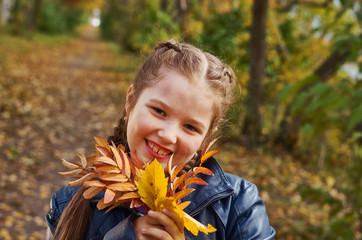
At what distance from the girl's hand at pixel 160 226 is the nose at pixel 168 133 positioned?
266 millimetres

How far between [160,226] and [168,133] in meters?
0.31

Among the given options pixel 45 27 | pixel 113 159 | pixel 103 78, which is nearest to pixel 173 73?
pixel 113 159

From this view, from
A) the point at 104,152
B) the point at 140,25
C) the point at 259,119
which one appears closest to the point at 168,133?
the point at 104,152

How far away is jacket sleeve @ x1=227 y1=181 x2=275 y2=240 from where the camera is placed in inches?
51.2

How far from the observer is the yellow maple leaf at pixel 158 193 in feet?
2.93

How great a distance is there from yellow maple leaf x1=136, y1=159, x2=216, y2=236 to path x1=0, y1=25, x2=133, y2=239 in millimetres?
690

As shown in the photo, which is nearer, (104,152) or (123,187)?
(123,187)

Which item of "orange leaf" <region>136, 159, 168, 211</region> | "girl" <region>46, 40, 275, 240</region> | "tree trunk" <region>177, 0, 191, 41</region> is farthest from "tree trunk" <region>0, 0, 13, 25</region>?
"orange leaf" <region>136, 159, 168, 211</region>

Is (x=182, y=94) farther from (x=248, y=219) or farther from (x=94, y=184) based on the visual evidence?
(x=248, y=219)

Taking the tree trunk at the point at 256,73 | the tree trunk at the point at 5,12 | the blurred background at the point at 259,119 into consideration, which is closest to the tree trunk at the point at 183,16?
the blurred background at the point at 259,119

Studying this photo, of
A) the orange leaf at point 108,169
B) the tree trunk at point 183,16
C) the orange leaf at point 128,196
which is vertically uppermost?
the tree trunk at point 183,16

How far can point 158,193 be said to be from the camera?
0.92 metres

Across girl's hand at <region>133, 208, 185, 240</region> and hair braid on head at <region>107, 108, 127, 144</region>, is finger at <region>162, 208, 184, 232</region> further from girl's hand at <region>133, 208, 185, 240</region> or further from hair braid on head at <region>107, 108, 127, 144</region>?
hair braid on head at <region>107, 108, 127, 144</region>

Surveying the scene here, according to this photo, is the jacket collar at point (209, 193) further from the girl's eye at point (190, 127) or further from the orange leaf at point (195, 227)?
the orange leaf at point (195, 227)
